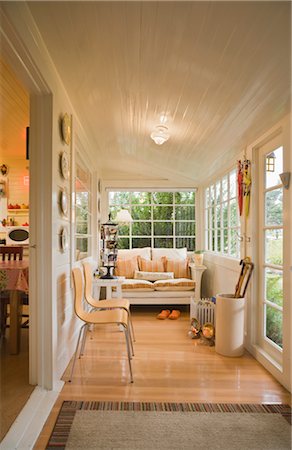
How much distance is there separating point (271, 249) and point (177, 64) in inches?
68.1

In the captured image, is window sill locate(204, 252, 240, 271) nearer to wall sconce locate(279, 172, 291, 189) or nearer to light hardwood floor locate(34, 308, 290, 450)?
light hardwood floor locate(34, 308, 290, 450)

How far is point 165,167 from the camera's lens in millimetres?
4723

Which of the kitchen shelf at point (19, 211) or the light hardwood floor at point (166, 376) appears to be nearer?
the light hardwood floor at point (166, 376)

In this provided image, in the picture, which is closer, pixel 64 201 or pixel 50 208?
pixel 50 208

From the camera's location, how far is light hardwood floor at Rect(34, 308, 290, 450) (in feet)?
6.73

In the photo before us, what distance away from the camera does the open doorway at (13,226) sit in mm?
2061

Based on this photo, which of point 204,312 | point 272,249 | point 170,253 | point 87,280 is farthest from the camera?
point 170,253

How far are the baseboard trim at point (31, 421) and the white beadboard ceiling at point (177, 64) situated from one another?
2.31 meters

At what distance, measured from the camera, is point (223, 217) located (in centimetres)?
402

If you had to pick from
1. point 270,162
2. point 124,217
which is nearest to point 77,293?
point 270,162

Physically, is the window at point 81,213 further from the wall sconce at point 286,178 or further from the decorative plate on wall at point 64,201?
the wall sconce at point 286,178

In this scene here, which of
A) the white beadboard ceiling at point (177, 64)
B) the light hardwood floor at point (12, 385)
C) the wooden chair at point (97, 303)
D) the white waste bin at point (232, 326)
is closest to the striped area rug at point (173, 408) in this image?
the light hardwood floor at point (12, 385)

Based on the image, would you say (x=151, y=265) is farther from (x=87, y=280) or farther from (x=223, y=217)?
(x=87, y=280)

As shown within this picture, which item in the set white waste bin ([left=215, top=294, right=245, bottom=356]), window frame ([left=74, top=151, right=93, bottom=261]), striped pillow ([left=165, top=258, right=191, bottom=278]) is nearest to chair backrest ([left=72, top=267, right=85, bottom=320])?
window frame ([left=74, top=151, right=93, bottom=261])
